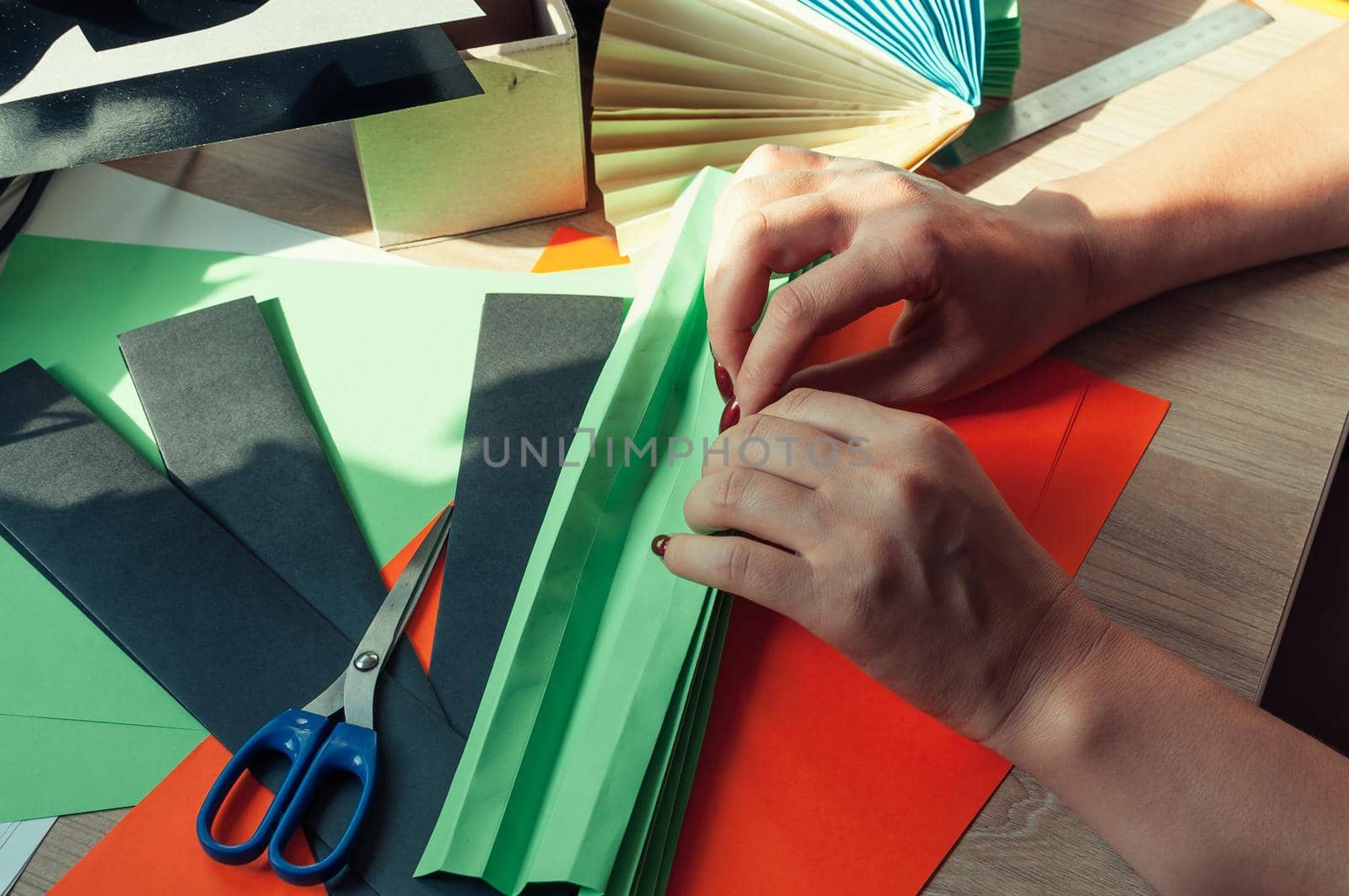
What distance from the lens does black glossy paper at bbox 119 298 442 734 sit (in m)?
0.66

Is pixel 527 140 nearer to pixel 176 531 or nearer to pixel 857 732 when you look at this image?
pixel 176 531

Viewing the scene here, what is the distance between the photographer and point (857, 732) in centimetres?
61

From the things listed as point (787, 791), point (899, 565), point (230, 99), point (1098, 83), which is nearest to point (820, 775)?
point (787, 791)

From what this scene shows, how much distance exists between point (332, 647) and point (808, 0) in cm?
73

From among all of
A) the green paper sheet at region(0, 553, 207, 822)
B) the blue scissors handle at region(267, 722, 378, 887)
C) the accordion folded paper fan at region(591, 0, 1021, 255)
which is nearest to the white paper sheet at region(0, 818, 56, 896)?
the green paper sheet at region(0, 553, 207, 822)

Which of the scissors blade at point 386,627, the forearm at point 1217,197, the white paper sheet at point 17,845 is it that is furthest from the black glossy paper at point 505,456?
the forearm at point 1217,197

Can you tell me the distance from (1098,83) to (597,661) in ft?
2.79

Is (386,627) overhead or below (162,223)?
below

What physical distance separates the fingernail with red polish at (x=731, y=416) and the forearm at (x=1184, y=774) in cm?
27

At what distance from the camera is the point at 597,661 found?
614 mm

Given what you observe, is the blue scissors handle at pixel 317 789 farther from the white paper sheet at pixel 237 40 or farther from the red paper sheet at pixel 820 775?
the white paper sheet at pixel 237 40

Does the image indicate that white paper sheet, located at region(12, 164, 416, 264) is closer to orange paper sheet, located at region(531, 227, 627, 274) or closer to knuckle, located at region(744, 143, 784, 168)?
orange paper sheet, located at region(531, 227, 627, 274)

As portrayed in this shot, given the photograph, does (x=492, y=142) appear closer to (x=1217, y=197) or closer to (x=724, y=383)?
(x=724, y=383)

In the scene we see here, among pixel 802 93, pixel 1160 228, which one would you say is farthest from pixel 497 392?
pixel 1160 228
